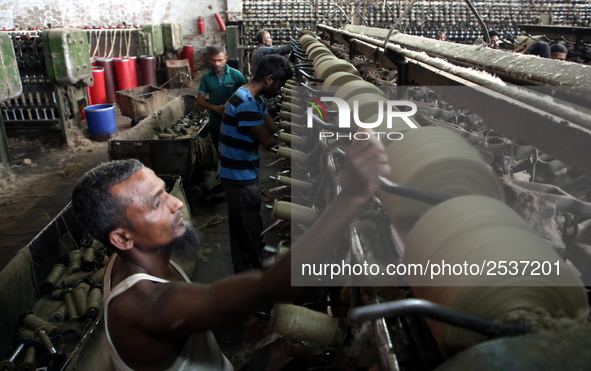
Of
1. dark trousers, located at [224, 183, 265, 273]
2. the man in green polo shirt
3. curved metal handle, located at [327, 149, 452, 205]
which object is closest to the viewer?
curved metal handle, located at [327, 149, 452, 205]

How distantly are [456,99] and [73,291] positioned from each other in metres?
3.10

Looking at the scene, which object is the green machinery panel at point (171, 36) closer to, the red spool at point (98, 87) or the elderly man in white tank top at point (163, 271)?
the red spool at point (98, 87)

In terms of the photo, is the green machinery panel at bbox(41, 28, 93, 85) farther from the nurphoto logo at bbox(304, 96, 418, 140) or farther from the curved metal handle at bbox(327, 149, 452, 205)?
the curved metal handle at bbox(327, 149, 452, 205)

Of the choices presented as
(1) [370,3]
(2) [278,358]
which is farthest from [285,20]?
(2) [278,358]

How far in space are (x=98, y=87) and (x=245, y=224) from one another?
7.88m

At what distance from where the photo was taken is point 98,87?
945 cm

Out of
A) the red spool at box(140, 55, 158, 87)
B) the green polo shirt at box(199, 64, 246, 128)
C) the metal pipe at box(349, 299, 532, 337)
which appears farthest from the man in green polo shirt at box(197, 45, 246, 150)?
the red spool at box(140, 55, 158, 87)

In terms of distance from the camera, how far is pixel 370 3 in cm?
1216

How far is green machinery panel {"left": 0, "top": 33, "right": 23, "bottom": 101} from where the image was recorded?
5.16 m

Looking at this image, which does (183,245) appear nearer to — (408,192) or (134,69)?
(408,192)

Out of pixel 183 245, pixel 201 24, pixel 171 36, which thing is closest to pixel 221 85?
pixel 183 245

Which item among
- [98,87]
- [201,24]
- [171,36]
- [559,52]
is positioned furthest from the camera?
[201,24]

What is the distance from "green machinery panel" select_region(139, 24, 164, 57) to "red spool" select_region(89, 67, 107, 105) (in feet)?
6.02

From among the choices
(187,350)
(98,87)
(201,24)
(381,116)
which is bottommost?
(98,87)
